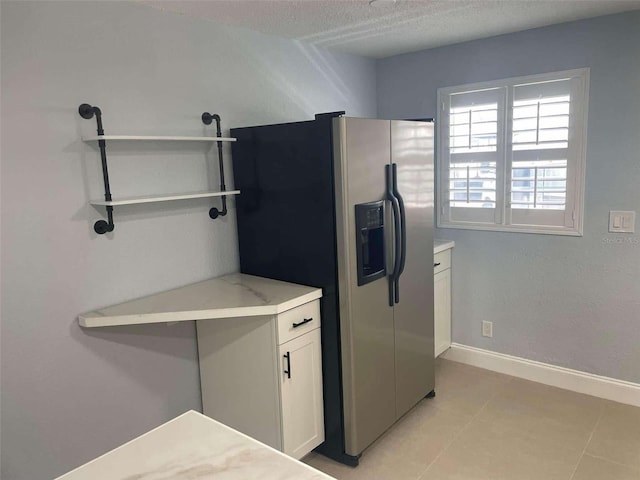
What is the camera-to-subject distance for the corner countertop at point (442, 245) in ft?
11.1

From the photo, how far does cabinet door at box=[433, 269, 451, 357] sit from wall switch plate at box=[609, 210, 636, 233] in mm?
1092

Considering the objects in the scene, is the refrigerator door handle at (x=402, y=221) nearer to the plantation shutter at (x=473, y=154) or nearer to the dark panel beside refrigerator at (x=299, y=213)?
the dark panel beside refrigerator at (x=299, y=213)

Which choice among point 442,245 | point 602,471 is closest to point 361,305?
point 442,245

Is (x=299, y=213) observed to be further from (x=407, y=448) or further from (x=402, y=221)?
(x=407, y=448)

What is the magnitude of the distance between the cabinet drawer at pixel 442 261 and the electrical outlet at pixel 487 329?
1.60 feet

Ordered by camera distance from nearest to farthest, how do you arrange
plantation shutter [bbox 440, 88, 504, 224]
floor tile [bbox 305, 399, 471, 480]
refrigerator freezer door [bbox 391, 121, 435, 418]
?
floor tile [bbox 305, 399, 471, 480], refrigerator freezer door [bbox 391, 121, 435, 418], plantation shutter [bbox 440, 88, 504, 224]

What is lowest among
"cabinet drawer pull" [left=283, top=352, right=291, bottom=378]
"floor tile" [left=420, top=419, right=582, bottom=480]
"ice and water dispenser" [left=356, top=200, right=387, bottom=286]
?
"floor tile" [left=420, top=419, right=582, bottom=480]

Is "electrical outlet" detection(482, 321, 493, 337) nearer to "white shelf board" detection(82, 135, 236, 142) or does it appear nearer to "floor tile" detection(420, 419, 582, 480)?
"floor tile" detection(420, 419, 582, 480)

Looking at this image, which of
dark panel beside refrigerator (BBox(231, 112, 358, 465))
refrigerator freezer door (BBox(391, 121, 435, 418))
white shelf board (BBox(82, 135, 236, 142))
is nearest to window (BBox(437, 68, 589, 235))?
refrigerator freezer door (BBox(391, 121, 435, 418))

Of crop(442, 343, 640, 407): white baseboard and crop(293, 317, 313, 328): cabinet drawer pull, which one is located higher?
crop(293, 317, 313, 328): cabinet drawer pull

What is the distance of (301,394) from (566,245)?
194cm

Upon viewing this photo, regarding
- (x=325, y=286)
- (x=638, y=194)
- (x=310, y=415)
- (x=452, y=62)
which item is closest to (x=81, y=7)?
(x=325, y=286)

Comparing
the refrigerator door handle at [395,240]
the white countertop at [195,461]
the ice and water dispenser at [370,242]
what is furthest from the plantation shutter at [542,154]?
the white countertop at [195,461]

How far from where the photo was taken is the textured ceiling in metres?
2.40
